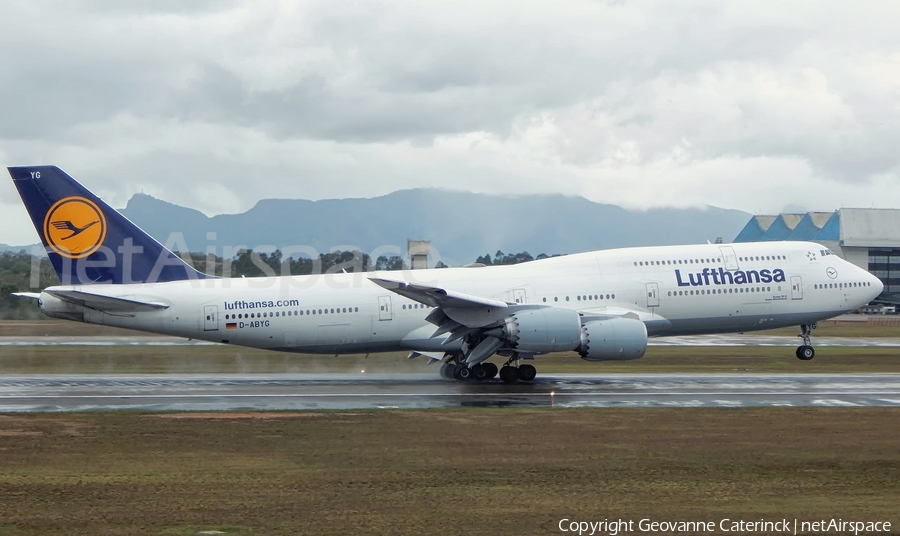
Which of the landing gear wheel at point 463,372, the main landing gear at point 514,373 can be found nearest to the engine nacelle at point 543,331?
the main landing gear at point 514,373

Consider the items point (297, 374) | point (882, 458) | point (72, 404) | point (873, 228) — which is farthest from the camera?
point (873, 228)

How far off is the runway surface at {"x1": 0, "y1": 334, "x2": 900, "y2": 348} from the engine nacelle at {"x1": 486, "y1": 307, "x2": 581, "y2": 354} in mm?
22266

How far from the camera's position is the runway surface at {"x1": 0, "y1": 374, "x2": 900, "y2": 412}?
81.7 ft

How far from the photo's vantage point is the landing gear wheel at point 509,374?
3078cm

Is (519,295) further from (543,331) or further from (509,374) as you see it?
(543,331)

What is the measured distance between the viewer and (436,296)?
2964cm

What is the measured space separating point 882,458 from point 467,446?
743cm

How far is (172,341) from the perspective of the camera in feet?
178

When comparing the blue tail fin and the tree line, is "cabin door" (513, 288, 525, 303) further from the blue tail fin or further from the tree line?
the tree line

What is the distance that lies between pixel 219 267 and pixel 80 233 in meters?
38.2

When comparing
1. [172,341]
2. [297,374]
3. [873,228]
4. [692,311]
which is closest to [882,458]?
[692,311]

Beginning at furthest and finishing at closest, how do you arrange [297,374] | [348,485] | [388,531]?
[297,374], [348,485], [388,531]

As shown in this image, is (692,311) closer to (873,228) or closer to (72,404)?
(72,404)

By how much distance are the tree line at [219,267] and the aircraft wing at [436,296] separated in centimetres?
2724
